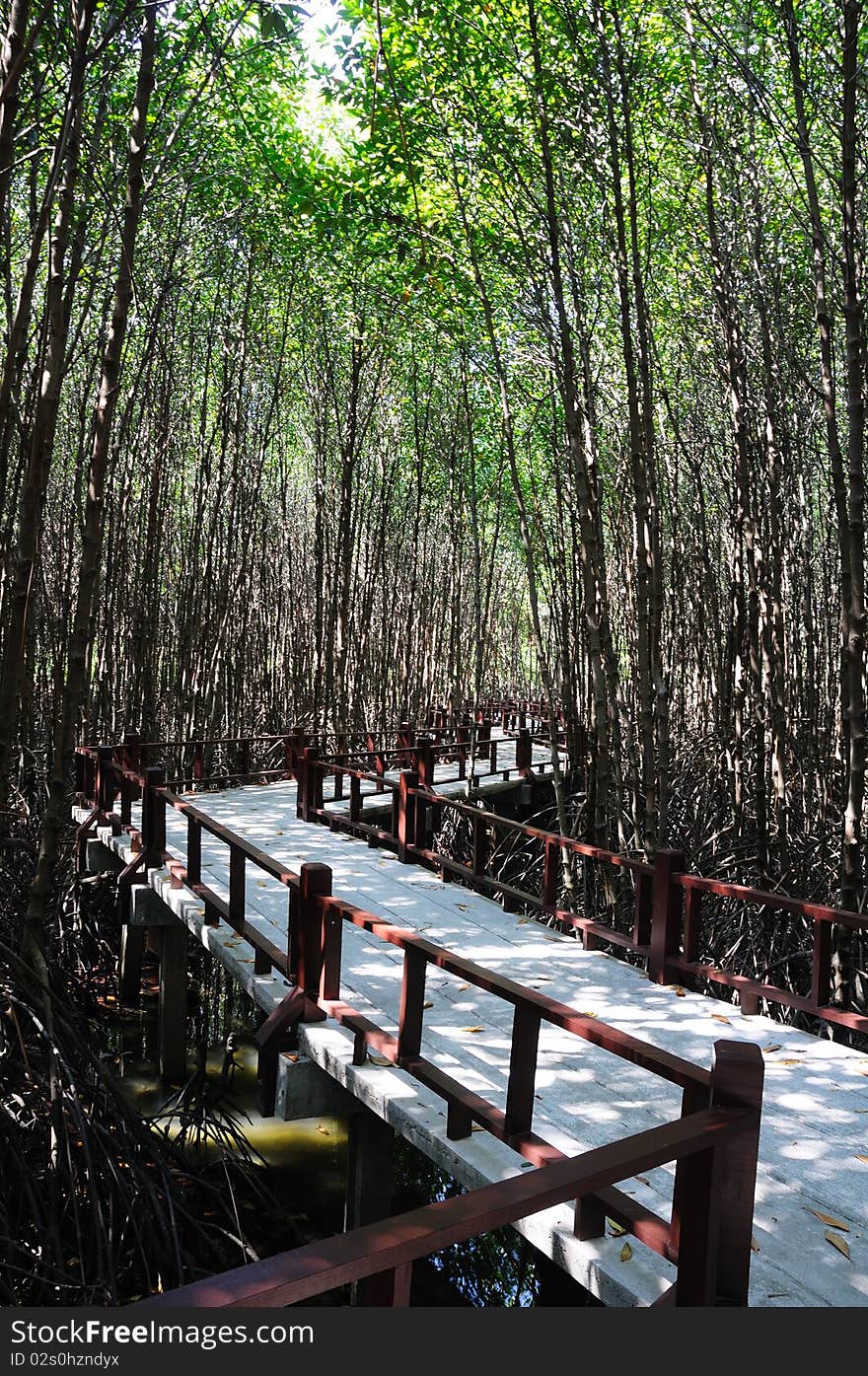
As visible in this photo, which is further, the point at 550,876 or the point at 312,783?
the point at 312,783

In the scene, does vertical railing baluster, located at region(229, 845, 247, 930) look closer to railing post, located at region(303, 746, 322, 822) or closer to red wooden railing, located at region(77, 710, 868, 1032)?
red wooden railing, located at region(77, 710, 868, 1032)

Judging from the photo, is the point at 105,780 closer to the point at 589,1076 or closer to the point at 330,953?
the point at 330,953

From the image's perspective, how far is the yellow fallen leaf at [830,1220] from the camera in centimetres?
245

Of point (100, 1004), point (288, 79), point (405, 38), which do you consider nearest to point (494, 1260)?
point (100, 1004)

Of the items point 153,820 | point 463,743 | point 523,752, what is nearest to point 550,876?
point 153,820

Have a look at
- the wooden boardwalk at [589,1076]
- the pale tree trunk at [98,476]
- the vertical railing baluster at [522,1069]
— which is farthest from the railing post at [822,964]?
the pale tree trunk at [98,476]

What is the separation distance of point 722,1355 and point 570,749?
24.2 feet

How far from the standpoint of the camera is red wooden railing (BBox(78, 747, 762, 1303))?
5.99 feet

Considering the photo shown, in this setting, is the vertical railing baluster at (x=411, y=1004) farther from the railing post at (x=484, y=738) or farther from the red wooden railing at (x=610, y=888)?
the railing post at (x=484, y=738)

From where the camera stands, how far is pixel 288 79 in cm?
681

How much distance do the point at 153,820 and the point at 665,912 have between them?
335 cm

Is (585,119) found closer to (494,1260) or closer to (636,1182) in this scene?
(636,1182)

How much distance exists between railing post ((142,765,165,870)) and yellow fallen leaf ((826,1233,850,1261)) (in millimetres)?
4414

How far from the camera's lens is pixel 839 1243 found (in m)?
2.37
